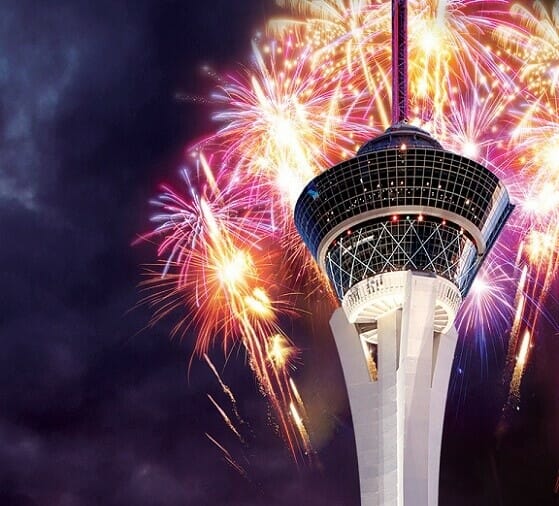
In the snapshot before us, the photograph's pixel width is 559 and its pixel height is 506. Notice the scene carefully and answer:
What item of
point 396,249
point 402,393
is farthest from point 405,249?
point 402,393

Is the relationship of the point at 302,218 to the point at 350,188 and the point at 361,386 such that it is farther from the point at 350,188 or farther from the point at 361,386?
the point at 361,386

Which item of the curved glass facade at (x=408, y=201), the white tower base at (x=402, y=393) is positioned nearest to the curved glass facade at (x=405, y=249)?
the curved glass facade at (x=408, y=201)

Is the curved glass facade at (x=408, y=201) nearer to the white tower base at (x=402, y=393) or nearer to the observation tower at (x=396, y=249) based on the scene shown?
the observation tower at (x=396, y=249)

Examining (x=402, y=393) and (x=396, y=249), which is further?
(x=396, y=249)

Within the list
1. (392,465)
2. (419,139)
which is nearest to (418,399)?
(392,465)

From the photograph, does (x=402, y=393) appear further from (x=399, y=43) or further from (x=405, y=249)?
(x=399, y=43)
